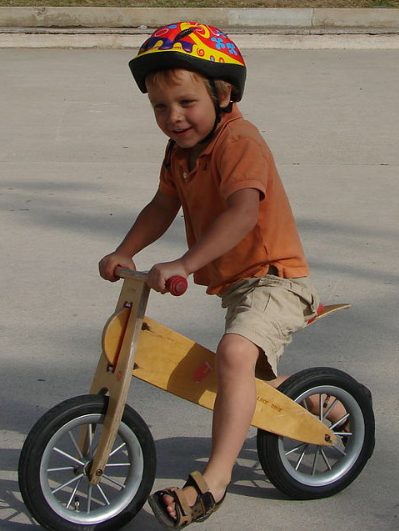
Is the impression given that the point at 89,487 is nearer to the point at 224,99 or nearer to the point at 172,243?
the point at 224,99

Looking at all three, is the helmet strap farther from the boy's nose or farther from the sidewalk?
the sidewalk

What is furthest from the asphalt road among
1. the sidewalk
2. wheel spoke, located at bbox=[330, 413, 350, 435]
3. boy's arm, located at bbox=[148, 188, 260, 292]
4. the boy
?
the sidewalk

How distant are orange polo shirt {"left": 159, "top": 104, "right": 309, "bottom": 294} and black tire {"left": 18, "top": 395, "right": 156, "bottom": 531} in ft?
1.77

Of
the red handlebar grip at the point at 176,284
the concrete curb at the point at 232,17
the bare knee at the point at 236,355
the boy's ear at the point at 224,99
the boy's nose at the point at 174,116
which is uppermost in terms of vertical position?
the concrete curb at the point at 232,17

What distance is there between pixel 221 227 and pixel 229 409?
1.64ft

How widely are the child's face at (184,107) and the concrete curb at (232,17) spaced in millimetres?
10120

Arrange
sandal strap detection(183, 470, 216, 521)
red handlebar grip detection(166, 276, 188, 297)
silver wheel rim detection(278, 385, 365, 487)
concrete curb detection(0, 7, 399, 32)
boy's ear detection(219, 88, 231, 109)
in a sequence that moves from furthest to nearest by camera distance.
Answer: concrete curb detection(0, 7, 399, 32)
silver wheel rim detection(278, 385, 365, 487)
boy's ear detection(219, 88, 231, 109)
sandal strap detection(183, 470, 216, 521)
red handlebar grip detection(166, 276, 188, 297)

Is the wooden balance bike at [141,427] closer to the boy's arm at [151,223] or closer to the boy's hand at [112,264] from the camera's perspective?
the boy's hand at [112,264]

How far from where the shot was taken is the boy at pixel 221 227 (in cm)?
261

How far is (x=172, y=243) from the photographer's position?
5234 millimetres

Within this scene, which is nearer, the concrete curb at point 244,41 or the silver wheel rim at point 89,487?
the silver wheel rim at point 89,487

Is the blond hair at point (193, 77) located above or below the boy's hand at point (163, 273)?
above

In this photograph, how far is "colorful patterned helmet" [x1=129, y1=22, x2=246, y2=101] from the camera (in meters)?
2.62

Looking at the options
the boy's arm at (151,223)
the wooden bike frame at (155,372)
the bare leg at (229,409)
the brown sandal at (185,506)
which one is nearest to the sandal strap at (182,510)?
the brown sandal at (185,506)
